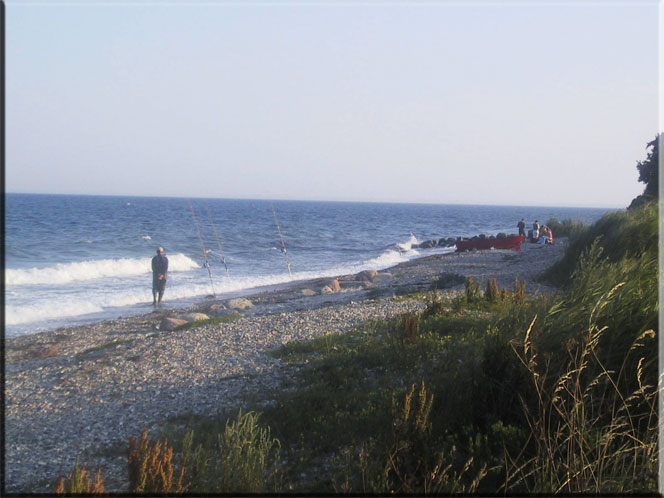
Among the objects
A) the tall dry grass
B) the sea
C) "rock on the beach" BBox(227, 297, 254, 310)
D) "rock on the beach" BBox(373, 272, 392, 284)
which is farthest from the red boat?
the tall dry grass

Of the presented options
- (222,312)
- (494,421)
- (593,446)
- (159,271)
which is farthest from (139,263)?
(593,446)

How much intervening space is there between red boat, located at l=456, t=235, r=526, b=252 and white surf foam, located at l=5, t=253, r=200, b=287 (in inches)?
625

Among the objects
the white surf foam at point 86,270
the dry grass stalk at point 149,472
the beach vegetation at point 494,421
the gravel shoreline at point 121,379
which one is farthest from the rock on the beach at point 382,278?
the dry grass stalk at point 149,472

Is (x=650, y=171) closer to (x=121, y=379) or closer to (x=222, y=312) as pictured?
(x=222, y=312)

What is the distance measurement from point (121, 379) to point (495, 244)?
26283mm

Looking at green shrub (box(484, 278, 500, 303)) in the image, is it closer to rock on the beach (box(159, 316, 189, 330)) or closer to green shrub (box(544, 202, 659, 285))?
green shrub (box(544, 202, 659, 285))

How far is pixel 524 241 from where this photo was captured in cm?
3378

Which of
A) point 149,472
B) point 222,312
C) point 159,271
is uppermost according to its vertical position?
point 149,472

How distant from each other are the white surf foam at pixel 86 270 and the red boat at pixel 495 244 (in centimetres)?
1587

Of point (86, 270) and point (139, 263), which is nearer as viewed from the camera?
point (86, 270)

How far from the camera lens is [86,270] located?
990 inches

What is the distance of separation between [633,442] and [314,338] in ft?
21.2

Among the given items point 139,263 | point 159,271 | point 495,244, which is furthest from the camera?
point 495,244

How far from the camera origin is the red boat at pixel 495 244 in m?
29.8
